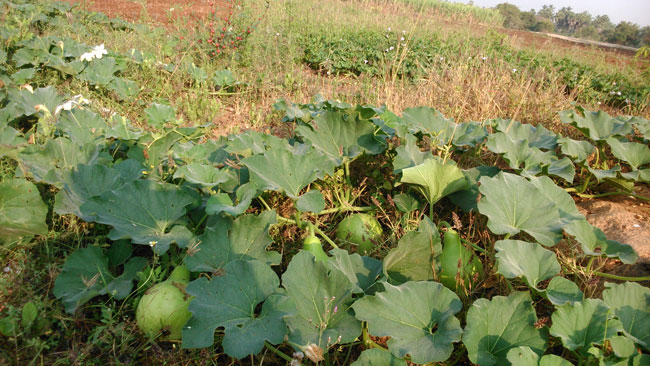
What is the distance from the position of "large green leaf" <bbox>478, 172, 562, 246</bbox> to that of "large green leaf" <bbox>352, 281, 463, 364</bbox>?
431 millimetres

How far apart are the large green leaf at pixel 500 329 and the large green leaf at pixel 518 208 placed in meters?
0.35

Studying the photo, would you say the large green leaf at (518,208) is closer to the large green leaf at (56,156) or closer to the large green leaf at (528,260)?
the large green leaf at (528,260)

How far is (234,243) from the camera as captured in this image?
168 cm

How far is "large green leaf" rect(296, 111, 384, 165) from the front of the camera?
230 cm

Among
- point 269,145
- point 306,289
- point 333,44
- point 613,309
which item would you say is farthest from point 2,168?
point 333,44

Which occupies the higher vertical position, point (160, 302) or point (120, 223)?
point (120, 223)

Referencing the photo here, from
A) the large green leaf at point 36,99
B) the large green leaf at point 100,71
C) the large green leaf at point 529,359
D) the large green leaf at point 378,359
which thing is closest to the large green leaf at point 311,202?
the large green leaf at point 378,359

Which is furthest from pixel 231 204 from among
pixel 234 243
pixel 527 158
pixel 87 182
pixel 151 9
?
pixel 151 9

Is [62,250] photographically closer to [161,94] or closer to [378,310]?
[378,310]

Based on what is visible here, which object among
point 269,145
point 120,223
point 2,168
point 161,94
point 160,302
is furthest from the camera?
point 161,94

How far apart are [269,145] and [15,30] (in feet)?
12.4

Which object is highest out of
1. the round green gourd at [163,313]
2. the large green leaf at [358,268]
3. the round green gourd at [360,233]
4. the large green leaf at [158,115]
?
the large green leaf at [158,115]

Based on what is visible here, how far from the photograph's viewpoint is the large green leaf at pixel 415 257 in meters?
1.59

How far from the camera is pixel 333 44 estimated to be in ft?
20.2
